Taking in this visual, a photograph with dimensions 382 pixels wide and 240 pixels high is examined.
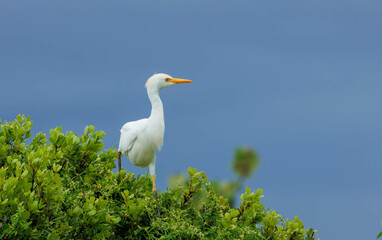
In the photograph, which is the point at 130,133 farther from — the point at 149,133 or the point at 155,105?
the point at 155,105

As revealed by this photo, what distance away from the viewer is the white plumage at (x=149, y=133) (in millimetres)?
8844

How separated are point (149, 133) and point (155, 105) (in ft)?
1.67

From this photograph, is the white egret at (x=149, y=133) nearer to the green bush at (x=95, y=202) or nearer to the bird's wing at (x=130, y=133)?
the bird's wing at (x=130, y=133)

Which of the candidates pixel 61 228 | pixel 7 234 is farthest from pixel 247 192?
pixel 7 234

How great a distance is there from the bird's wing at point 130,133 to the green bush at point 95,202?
0.40 m

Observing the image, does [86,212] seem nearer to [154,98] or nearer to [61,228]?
[61,228]

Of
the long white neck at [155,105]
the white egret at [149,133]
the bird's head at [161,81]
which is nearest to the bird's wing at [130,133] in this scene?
the white egret at [149,133]

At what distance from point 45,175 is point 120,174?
2.34 m

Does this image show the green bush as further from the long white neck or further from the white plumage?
the long white neck

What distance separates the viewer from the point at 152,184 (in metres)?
9.23

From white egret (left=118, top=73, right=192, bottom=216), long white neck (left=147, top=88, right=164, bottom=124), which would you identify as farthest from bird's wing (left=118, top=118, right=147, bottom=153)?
long white neck (left=147, top=88, right=164, bottom=124)

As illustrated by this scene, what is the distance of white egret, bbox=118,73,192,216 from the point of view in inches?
348

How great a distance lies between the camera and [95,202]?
269 inches

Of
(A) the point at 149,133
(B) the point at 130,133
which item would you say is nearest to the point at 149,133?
(A) the point at 149,133
